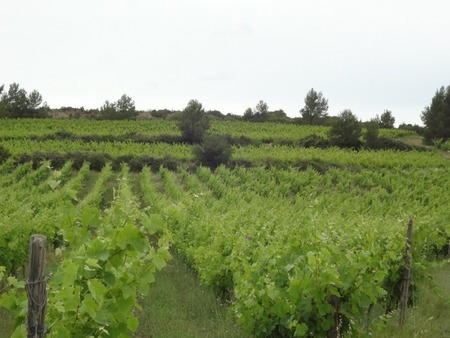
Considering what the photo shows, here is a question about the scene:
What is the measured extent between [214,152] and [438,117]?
30425 mm

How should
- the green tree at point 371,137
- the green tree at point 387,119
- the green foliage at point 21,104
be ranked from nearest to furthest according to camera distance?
1. the green tree at point 371,137
2. the green foliage at point 21,104
3. the green tree at point 387,119

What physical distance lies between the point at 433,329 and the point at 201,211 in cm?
752

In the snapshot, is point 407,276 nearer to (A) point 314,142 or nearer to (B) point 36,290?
(B) point 36,290

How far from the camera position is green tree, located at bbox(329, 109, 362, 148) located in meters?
49.3

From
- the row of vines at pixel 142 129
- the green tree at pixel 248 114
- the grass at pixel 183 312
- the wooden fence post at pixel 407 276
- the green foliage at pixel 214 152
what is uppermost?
the green tree at pixel 248 114

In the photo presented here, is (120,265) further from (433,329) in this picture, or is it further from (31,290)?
(433,329)

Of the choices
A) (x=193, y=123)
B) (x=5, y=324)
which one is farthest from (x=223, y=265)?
(x=193, y=123)

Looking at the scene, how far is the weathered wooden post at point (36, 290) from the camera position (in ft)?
10.5

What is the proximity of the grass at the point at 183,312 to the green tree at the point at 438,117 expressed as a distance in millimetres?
49189

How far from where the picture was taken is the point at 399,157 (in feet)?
139

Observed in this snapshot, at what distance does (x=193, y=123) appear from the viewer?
4678 centimetres

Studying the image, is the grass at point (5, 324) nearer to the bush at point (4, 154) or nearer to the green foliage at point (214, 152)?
the green foliage at point (214, 152)

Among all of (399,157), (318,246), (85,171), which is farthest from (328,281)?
(399,157)

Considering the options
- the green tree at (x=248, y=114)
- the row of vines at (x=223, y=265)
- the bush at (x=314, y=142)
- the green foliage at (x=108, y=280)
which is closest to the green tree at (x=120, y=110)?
the green tree at (x=248, y=114)
